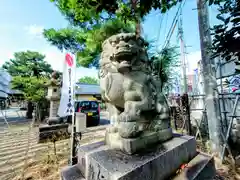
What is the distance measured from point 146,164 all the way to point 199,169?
88cm

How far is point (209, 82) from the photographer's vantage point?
2.85 meters

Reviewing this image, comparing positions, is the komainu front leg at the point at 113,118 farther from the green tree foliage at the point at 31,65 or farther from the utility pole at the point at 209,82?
the green tree foliage at the point at 31,65

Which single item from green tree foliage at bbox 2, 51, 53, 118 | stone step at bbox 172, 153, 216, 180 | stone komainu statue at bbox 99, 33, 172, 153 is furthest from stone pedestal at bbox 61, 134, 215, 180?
green tree foliage at bbox 2, 51, 53, 118

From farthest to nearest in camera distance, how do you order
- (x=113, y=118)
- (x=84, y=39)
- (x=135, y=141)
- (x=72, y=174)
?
(x=84, y=39), (x=113, y=118), (x=72, y=174), (x=135, y=141)

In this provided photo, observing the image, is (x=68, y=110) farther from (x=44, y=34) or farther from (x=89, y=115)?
(x=44, y=34)

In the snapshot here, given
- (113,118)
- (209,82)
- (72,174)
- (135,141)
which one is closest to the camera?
(135,141)

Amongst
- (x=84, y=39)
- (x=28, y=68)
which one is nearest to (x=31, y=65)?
(x=28, y=68)

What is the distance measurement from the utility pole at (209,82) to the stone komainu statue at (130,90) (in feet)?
5.75

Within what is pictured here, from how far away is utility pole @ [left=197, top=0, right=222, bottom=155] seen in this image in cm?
278

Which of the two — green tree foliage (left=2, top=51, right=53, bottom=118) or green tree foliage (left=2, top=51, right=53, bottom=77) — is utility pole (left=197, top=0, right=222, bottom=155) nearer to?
green tree foliage (left=2, top=51, right=53, bottom=118)

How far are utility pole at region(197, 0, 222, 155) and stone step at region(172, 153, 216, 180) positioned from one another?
123 centimetres

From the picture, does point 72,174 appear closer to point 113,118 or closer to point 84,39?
point 113,118

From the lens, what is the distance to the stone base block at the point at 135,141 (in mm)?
1292

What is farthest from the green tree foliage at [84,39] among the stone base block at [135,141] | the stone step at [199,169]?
the stone step at [199,169]
